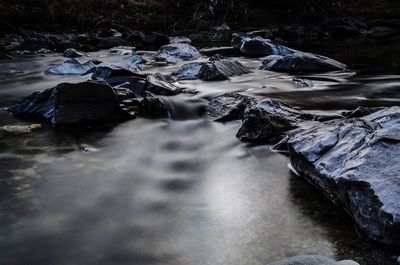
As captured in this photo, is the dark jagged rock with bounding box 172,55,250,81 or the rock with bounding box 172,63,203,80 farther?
the rock with bounding box 172,63,203,80

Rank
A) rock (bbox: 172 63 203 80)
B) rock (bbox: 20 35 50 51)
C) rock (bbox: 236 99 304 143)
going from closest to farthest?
rock (bbox: 236 99 304 143) < rock (bbox: 172 63 203 80) < rock (bbox: 20 35 50 51)

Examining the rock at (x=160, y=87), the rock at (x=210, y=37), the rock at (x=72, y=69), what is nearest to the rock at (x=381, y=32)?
the rock at (x=210, y=37)

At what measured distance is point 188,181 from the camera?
5098mm

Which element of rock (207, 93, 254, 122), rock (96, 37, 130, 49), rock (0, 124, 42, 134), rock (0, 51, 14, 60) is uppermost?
rock (96, 37, 130, 49)

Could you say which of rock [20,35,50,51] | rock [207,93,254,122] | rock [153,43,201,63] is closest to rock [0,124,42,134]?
rock [207,93,254,122]

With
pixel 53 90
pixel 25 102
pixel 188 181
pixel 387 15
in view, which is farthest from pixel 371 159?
pixel 387 15

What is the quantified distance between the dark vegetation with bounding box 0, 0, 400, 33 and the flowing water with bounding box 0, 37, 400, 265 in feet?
71.2

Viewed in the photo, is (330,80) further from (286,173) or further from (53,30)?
(53,30)

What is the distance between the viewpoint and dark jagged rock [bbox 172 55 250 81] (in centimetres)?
1101

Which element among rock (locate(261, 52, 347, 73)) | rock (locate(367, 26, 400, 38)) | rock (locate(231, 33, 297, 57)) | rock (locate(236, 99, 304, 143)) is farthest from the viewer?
rock (locate(367, 26, 400, 38))

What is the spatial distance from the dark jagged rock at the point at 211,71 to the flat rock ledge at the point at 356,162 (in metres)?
4.81

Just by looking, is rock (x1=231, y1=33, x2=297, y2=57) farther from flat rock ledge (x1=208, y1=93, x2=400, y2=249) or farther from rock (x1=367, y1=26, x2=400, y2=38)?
rock (x1=367, y1=26, x2=400, y2=38)

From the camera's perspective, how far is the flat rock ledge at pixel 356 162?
3473 mm

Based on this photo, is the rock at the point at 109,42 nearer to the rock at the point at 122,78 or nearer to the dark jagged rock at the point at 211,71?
the dark jagged rock at the point at 211,71
